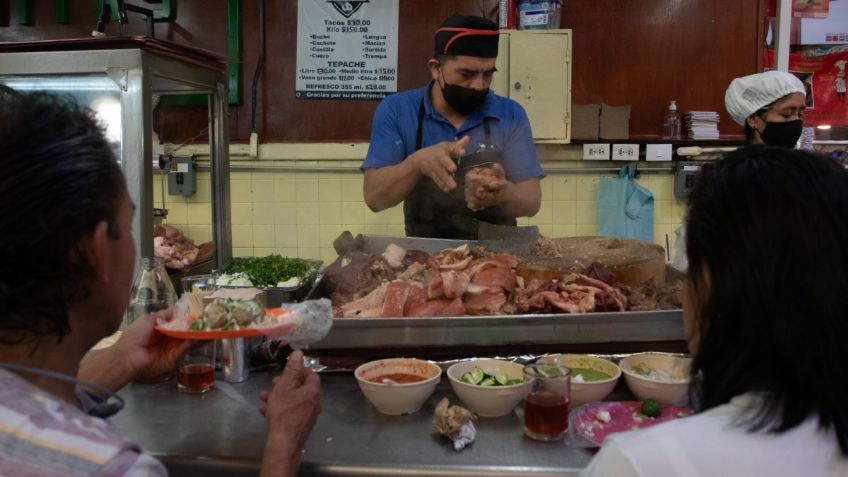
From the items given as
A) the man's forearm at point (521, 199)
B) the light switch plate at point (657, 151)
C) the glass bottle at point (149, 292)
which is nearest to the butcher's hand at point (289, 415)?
the glass bottle at point (149, 292)

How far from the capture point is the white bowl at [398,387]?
1.77 meters

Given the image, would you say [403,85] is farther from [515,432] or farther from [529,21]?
[515,432]

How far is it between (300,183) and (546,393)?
429 cm

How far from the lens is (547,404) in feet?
5.31

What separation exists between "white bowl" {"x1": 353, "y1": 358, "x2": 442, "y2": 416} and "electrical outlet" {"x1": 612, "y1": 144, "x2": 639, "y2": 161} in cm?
399

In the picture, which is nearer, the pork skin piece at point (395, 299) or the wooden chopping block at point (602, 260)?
the pork skin piece at point (395, 299)

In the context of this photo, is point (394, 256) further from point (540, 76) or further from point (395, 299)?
point (540, 76)

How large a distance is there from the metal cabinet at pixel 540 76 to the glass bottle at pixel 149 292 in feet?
11.8

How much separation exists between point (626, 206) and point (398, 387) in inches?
167

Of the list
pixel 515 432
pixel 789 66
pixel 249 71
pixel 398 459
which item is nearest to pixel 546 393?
pixel 515 432

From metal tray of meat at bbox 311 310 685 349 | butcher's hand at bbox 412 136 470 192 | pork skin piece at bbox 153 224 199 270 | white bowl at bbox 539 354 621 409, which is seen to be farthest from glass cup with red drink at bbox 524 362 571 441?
pork skin piece at bbox 153 224 199 270

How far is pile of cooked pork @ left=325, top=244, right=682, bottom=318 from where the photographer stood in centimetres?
228

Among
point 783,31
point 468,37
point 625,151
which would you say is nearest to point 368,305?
point 468,37

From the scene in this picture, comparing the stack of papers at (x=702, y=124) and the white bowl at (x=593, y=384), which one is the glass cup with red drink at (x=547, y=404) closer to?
the white bowl at (x=593, y=384)
